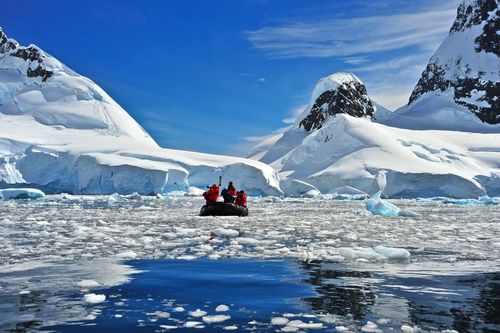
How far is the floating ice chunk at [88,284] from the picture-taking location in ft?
20.6

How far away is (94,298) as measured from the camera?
18.2 feet

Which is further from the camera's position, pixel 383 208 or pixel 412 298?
pixel 383 208

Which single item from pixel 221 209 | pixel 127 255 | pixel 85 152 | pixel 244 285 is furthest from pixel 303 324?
pixel 85 152

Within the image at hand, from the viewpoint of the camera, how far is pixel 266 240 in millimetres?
11930

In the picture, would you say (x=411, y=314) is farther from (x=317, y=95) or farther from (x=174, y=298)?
(x=317, y=95)

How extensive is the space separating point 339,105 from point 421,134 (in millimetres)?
42509

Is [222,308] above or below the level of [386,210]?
below

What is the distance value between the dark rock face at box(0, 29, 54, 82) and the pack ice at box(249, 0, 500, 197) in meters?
43.5

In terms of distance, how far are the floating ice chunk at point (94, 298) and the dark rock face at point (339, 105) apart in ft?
381

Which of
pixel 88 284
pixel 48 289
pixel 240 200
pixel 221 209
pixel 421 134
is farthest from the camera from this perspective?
pixel 421 134

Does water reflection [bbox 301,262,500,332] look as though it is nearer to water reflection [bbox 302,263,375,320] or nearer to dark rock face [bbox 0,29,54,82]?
water reflection [bbox 302,263,375,320]

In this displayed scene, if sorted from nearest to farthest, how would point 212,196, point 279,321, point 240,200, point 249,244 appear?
point 279,321, point 249,244, point 212,196, point 240,200

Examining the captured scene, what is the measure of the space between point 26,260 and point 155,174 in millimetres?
43041

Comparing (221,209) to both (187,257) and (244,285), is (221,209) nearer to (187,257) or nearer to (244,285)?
(187,257)
